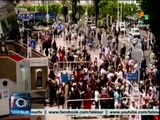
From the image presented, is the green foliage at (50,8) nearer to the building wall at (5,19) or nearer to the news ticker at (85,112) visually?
the building wall at (5,19)

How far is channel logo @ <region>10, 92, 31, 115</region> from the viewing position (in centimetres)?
2053

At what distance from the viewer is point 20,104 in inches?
818

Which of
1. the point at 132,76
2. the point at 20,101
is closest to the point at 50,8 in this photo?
the point at 132,76

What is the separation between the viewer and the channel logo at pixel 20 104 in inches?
808

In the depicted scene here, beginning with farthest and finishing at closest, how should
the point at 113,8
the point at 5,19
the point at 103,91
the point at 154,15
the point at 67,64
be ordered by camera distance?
the point at 113,8 < the point at 67,64 < the point at 5,19 < the point at 103,91 < the point at 154,15

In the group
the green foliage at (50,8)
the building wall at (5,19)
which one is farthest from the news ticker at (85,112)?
the green foliage at (50,8)

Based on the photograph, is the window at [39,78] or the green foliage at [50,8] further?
the green foliage at [50,8]

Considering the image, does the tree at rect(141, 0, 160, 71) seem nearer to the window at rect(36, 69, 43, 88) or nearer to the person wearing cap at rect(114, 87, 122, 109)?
the person wearing cap at rect(114, 87, 122, 109)

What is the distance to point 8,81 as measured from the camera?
22984 mm

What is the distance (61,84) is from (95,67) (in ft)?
15.2

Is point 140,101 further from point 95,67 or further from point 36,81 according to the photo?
point 95,67

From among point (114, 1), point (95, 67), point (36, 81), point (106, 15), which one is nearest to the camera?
point (36, 81)

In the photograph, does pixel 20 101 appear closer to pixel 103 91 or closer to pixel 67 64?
pixel 103 91

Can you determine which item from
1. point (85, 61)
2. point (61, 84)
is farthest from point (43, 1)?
point (61, 84)
